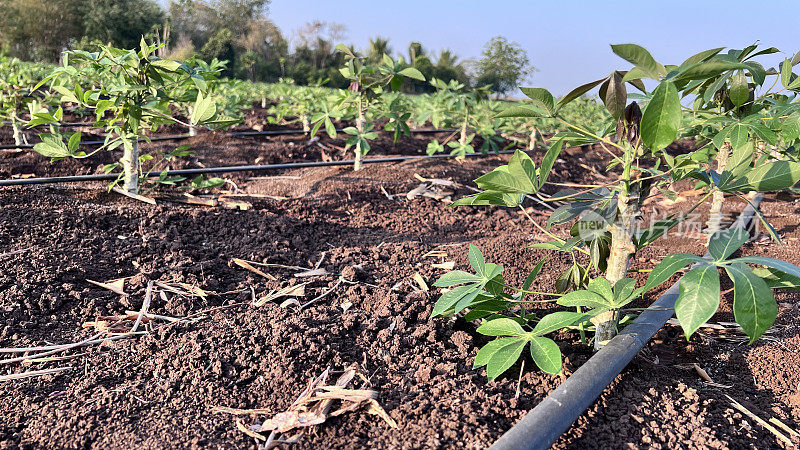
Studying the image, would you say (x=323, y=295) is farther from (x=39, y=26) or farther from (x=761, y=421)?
(x=39, y=26)

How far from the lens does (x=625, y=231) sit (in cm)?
128

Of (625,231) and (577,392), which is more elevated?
(625,231)

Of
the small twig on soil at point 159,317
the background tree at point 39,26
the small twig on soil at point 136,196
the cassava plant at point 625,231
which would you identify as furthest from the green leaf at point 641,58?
the background tree at point 39,26

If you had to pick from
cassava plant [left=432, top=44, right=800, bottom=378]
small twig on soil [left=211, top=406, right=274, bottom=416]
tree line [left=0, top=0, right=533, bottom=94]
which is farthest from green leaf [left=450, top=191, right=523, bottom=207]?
tree line [left=0, top=0, right=533, bottom=94]

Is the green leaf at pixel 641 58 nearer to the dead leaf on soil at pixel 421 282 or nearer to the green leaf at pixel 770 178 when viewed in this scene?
the green leaf at pixel 770 178

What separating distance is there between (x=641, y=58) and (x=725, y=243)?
40 centimetres

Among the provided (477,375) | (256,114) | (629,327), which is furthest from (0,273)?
(256,114)

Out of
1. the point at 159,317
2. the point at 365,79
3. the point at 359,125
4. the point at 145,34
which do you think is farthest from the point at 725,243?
the point at 145,34

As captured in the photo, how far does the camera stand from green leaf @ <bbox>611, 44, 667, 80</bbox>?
0.96 metres

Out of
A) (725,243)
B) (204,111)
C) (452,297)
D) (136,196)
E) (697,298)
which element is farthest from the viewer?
(136,196)

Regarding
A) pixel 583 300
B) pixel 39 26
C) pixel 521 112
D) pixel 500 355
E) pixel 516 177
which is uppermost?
pixel 39 26

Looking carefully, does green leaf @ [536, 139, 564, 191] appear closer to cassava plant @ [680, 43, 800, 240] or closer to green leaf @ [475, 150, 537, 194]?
green leaf @ [475, 150, 537, 194]

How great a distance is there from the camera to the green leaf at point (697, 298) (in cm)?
87

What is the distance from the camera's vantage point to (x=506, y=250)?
221 cm
